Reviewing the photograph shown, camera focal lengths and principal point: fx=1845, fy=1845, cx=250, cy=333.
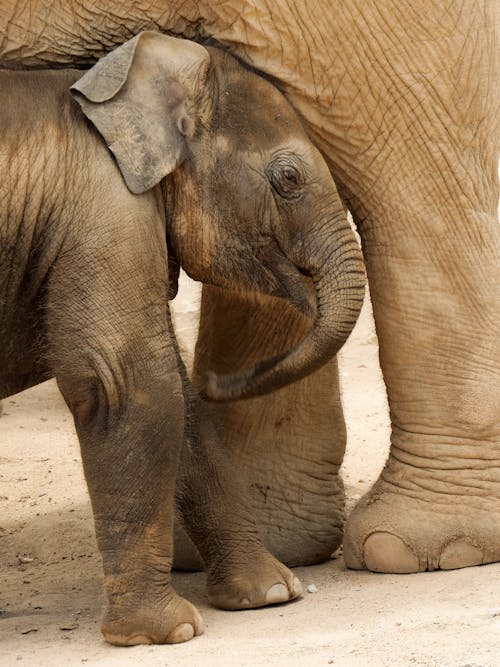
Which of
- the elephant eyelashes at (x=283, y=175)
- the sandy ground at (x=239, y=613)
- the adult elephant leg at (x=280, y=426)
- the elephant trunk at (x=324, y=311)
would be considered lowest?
the sandy ground at (x=239, y=613)

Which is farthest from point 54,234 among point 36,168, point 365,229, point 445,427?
point 445,427

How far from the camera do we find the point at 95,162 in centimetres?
468

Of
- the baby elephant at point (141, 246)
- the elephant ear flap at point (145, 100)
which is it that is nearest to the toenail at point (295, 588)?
the baby elephant at point (141, 246)

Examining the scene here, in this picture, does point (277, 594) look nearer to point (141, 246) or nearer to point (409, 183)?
point (141, 246)

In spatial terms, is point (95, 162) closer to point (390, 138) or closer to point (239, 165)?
point (239, 165)

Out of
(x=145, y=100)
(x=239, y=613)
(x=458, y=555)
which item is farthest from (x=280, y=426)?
(x=145, y=100)

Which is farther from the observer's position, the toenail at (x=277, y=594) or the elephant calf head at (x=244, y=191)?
the toenail at (x=277, y=594)

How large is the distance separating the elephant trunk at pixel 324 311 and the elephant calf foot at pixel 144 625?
0.62 m

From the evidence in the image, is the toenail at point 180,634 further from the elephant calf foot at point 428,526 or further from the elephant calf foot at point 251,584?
the elephant calf foot at point 428,526

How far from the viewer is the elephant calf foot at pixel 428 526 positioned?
17.2 ft

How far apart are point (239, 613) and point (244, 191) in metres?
1.14

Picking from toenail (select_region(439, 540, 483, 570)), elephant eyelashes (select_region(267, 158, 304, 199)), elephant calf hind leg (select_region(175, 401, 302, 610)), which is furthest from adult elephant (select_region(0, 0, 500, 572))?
elephant calf hind leg (select_region(175, 401, 302, 610))

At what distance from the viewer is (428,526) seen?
5270 millimetres

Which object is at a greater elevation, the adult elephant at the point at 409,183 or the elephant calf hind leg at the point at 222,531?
the adult elephant at the point at 409,183
